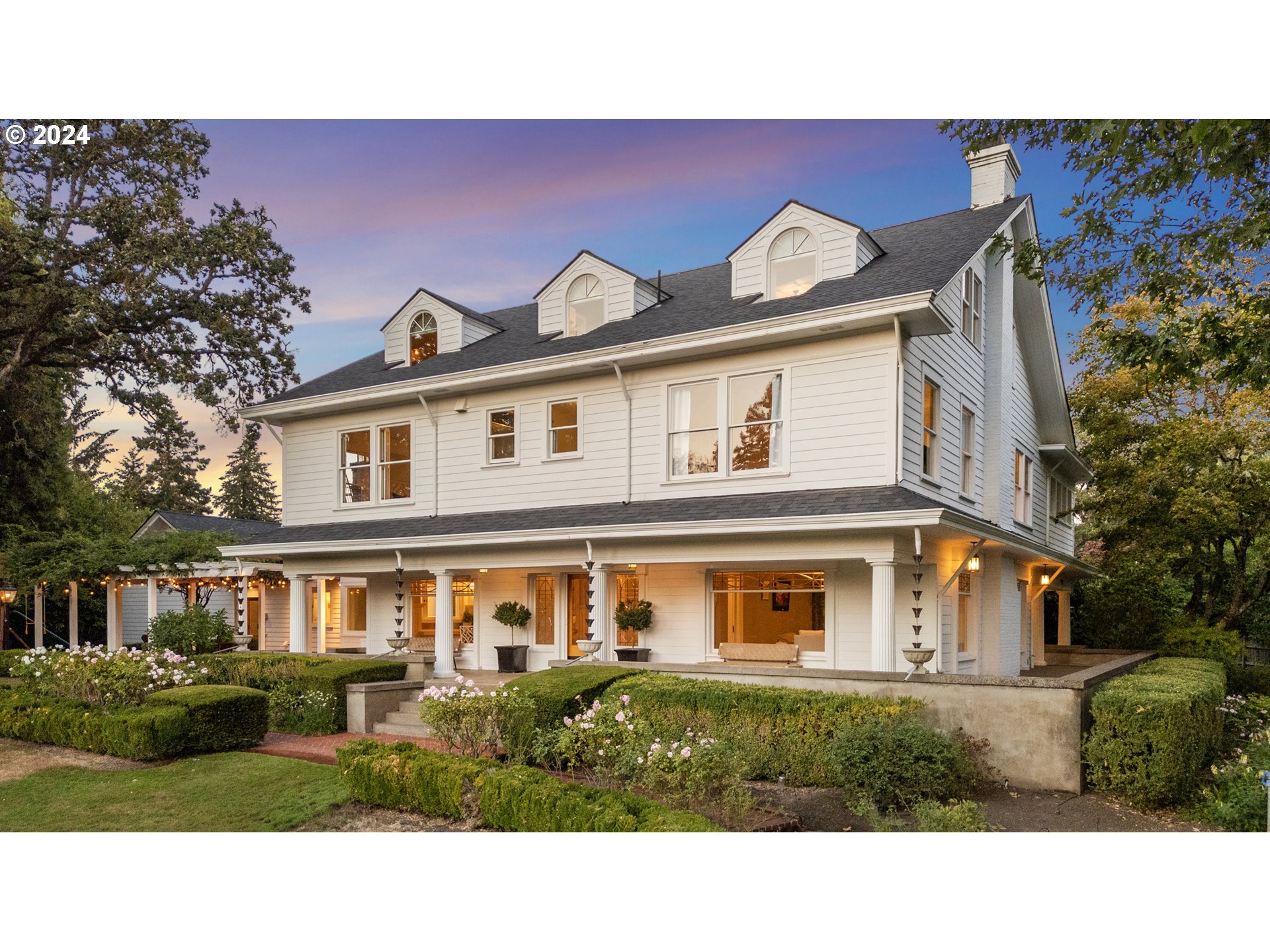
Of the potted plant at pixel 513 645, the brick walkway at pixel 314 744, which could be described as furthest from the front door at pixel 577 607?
the brick walkway at pixel 314 744

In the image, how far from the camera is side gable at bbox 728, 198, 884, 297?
13.3 m

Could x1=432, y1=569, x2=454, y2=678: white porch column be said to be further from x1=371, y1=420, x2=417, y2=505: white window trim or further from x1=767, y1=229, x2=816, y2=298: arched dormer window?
x1=767, y1=229, x2=816, y2=298: arched dormer window

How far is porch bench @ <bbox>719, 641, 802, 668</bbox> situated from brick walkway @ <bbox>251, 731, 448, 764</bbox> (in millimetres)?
4608

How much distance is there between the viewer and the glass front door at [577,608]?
1562 cm

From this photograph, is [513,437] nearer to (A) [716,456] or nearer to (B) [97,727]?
(A) [716,456]

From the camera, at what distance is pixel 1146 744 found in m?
8.25

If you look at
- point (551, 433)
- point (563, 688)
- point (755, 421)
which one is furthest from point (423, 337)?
point (563, 688)

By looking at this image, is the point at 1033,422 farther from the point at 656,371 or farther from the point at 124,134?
the point at 124,134

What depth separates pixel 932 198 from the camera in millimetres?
→ 13984

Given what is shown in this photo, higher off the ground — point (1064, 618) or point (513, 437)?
point (513, 437)

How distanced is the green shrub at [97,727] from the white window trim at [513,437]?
6.54 m

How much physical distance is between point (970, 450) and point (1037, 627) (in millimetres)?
7278
